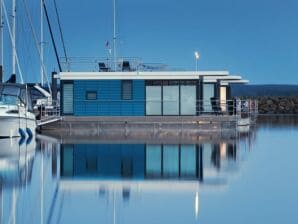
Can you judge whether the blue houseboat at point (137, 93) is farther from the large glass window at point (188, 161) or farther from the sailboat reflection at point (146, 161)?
the large glass window at point (188, 161)

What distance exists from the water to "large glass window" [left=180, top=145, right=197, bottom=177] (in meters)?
0.03

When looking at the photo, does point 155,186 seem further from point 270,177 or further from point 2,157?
point 2,157

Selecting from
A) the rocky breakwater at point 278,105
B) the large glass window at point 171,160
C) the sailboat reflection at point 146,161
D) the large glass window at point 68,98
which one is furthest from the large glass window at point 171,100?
the rocky breakwater at point 278,105

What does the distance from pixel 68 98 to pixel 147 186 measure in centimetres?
2247

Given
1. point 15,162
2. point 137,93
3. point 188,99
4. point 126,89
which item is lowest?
point 15,162

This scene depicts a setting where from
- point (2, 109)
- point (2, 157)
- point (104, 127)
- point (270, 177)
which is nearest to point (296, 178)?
point (270, 177)

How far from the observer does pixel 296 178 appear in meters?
13.3

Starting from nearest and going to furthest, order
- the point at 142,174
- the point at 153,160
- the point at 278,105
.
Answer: the point at 142,174 → the point at 153,160 → the point at 278,105

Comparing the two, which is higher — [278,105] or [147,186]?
[278,105]

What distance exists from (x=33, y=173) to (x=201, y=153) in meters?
7.33

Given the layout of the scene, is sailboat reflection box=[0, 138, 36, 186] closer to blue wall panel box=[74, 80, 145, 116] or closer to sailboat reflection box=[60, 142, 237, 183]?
sailboat reflection box=[60, 142, 237, 183]

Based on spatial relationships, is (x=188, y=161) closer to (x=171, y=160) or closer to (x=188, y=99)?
(x=171, y=160)

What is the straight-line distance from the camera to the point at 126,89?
33.3 meters

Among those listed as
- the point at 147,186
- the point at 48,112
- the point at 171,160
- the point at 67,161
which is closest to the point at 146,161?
the point at 171,160
